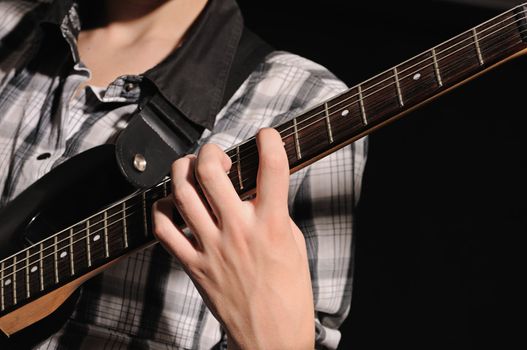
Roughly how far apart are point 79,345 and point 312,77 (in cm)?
43

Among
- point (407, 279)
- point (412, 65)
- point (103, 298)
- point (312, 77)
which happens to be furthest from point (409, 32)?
point (103, 298)

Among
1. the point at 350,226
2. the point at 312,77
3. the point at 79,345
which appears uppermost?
the point at 312,77

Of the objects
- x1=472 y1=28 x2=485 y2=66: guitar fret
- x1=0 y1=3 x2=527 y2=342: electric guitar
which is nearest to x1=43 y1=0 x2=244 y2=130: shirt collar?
x1=0 y1=3 x2=527 y2=342: electric guitar

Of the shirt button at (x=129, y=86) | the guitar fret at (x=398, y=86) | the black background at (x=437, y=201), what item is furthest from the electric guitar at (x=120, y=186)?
the black background at (x=437, y=201)

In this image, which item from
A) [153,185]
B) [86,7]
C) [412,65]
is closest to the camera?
[412,65]

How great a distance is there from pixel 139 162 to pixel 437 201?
494mm

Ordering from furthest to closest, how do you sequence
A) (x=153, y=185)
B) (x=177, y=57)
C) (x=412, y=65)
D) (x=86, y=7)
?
(x=86, y=7), (x=177, y=57), (x=153, y=185), (x=412, y=65)

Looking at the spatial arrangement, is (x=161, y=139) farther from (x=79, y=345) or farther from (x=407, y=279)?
(x=407, y=279)

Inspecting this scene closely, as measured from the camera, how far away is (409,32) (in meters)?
1.08

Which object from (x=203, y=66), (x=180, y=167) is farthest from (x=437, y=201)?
(x=180, y=167)

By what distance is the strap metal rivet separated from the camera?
76 cm

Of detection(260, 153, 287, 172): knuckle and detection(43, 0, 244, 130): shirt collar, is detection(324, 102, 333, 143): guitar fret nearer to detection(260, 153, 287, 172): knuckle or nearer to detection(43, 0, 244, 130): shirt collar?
detection(260, 153, 287, 172): knuckle

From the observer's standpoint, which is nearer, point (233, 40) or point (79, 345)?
point (79, 345)

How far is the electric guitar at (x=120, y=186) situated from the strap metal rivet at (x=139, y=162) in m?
0.02
